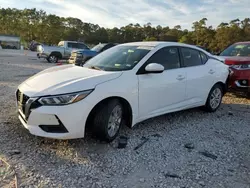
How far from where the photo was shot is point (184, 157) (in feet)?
11.9

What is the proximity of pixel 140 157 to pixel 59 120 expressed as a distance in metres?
1.21

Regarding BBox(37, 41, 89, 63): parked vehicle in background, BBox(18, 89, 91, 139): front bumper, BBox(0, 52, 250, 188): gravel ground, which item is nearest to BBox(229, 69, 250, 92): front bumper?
BBox(0, 52, 250, 188): gravel ground

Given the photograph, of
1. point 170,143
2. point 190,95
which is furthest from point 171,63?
point 170,143

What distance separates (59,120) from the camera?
3375 mm

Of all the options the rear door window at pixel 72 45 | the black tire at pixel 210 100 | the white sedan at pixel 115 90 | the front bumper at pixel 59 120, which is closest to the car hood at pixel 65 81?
the white sedan at pixel 115 90

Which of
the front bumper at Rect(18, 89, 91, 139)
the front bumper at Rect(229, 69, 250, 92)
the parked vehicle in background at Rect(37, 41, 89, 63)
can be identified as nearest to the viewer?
the front bumper at Rect(18, 89, 91, 139)

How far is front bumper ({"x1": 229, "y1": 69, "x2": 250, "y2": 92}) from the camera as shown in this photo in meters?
6.84

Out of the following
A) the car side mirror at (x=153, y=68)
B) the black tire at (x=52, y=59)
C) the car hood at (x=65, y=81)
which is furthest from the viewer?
the black tire at (x=52, y=59)

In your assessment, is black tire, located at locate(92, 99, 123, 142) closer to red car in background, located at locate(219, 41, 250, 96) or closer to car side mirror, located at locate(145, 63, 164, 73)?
car side mirror, located at locate(145, 63, 164, 73)

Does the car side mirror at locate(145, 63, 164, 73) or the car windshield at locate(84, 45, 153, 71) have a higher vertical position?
the car windshield at locate(84, 45, 153, 71)

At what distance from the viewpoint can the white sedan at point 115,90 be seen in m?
3.42

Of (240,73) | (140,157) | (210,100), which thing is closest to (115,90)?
(140,157)

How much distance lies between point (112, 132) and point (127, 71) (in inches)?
38.5

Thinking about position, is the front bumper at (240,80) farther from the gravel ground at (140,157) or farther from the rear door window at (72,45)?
the rear door window at (72,45)
